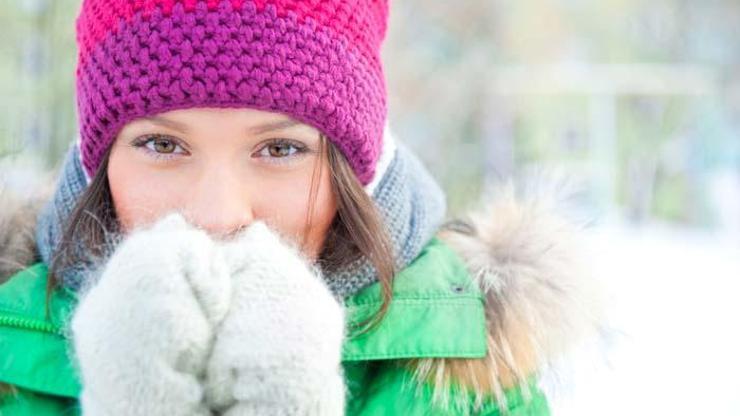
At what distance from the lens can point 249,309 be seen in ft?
2.84

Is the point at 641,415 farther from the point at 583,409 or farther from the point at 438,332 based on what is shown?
the point at 438,332

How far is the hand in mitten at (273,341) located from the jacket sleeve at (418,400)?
24cm

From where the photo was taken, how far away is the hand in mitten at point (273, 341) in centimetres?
83

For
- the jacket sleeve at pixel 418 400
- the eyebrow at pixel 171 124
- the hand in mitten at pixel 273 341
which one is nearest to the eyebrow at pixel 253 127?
the eyebrow at pixel 171 124

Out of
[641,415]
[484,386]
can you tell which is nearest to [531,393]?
[484,386]

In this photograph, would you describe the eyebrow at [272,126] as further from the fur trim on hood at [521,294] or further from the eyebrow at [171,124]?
the fur trim on hood at [521,294]

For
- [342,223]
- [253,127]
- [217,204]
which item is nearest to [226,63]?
[253,127]

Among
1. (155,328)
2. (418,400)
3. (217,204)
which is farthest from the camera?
(418,400)

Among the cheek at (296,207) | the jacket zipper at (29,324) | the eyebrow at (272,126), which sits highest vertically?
the eyebrow at (272,126)

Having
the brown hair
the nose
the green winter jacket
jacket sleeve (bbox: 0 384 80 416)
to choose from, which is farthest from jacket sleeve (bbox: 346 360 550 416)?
jacket sleeve (bbox: 0 384 80 416)

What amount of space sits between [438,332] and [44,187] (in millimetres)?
862

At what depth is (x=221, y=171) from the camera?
42.3 inches

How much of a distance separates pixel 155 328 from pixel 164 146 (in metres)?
0.41

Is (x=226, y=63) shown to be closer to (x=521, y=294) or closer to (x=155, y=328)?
(x=155, y=328)
